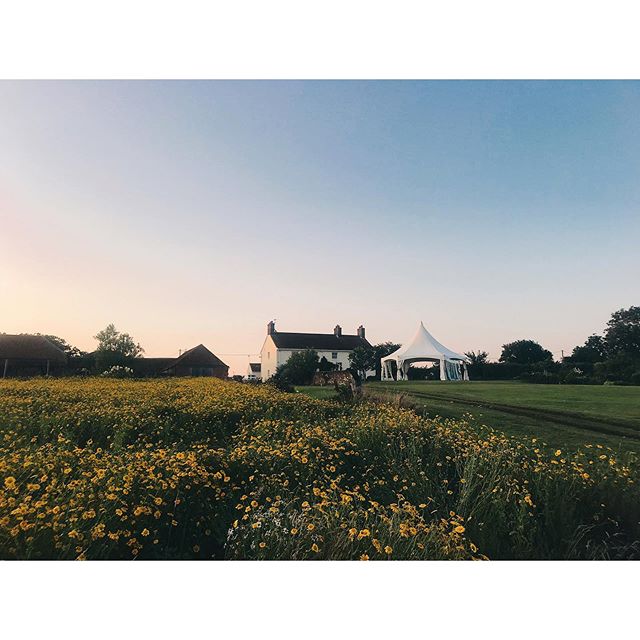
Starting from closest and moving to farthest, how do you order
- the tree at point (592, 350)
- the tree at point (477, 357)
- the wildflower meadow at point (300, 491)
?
the wildflower meadow at point (300, 491) → the tree at point (592, 350) → the tree at point (477, 357)

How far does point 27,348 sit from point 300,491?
3954mm

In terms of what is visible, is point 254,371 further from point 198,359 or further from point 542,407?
point 542,407

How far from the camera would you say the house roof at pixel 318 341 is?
20.5 ft

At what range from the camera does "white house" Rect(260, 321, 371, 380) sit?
6242 mm

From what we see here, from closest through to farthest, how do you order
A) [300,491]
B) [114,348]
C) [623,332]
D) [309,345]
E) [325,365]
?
A: [300,491] < [623,332] < [114,348] < [325,365] < [309,345]

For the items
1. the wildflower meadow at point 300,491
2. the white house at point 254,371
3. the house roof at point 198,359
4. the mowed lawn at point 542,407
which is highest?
the house roof at point 198,359

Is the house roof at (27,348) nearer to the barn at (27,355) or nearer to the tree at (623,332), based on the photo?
the barn at (27,355)

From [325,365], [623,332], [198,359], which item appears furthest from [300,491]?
[623,332]

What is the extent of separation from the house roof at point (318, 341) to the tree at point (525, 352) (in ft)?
5.87

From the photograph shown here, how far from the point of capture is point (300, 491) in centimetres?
437

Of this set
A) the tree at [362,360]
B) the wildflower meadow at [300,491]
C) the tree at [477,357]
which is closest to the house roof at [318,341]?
the tree at [362,360]

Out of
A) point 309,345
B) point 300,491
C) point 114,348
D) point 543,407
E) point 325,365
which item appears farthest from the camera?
point 309,345
